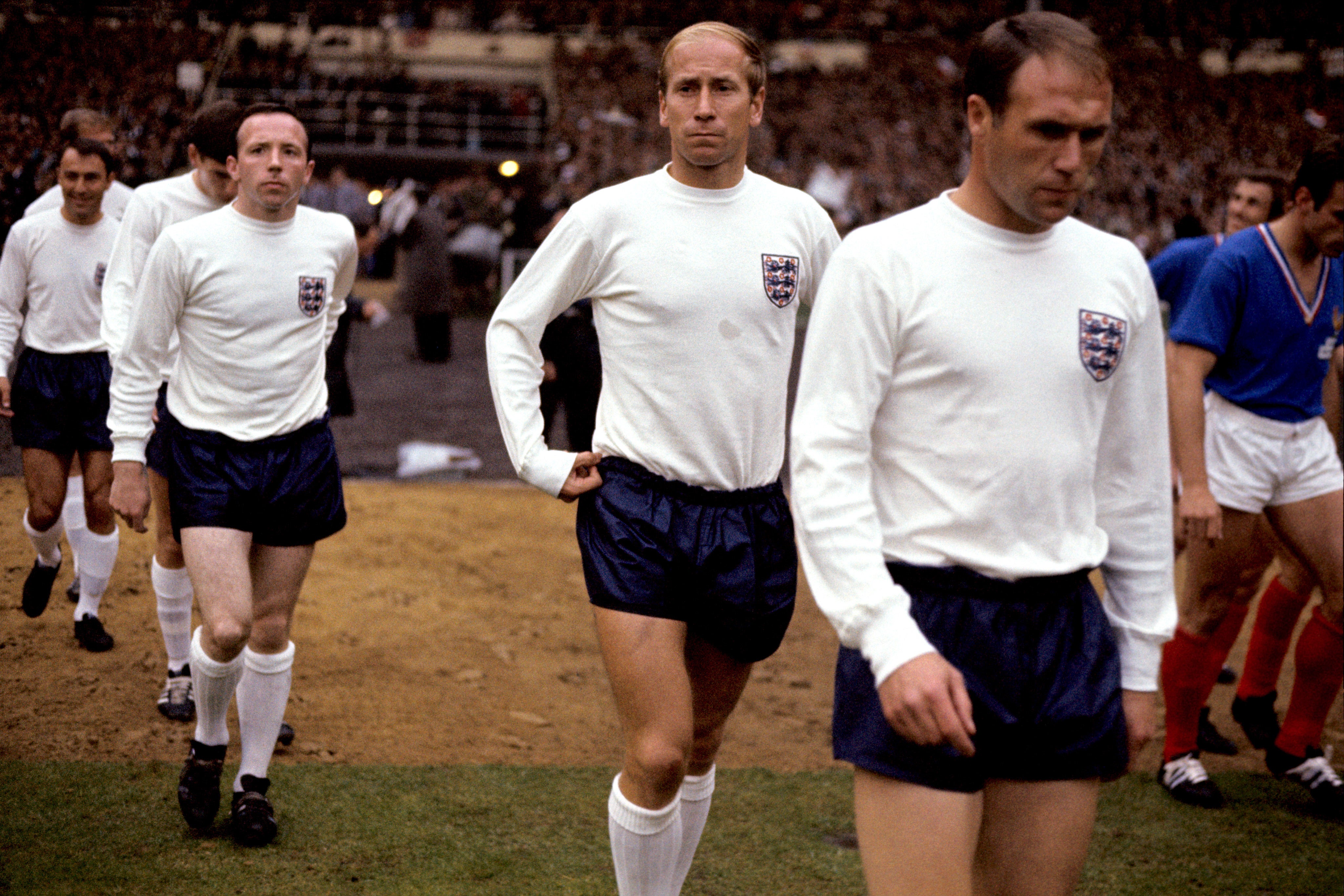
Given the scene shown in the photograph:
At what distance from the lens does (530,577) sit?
784 centimetres

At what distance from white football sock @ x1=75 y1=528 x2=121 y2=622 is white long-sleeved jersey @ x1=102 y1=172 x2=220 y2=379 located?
3.45 ft

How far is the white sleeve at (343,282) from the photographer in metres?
4.55

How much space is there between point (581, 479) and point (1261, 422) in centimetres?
254

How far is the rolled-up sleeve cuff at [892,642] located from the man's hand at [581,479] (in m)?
1.25

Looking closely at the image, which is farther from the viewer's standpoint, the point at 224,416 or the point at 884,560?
the point at 224,416

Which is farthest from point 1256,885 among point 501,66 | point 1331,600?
point 501,66

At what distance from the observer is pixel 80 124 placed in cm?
555

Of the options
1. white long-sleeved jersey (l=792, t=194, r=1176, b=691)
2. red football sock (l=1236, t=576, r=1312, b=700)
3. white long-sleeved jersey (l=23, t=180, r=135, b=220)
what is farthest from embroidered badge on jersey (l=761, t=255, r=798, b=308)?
white long-sleeved jersey (l=23, t=180, r=135, b=220)

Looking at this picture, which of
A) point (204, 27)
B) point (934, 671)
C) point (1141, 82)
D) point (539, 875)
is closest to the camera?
point (934, 671)

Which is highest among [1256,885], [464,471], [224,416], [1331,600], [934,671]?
[934,671]

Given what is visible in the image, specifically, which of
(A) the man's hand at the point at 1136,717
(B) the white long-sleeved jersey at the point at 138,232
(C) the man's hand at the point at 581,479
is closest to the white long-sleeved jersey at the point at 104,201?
(B) the white long-sleeved jersey at the point at 138,232

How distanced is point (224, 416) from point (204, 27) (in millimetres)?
3829

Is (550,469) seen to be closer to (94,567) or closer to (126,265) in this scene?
(126,265)

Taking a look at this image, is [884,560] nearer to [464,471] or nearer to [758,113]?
[758,113]
